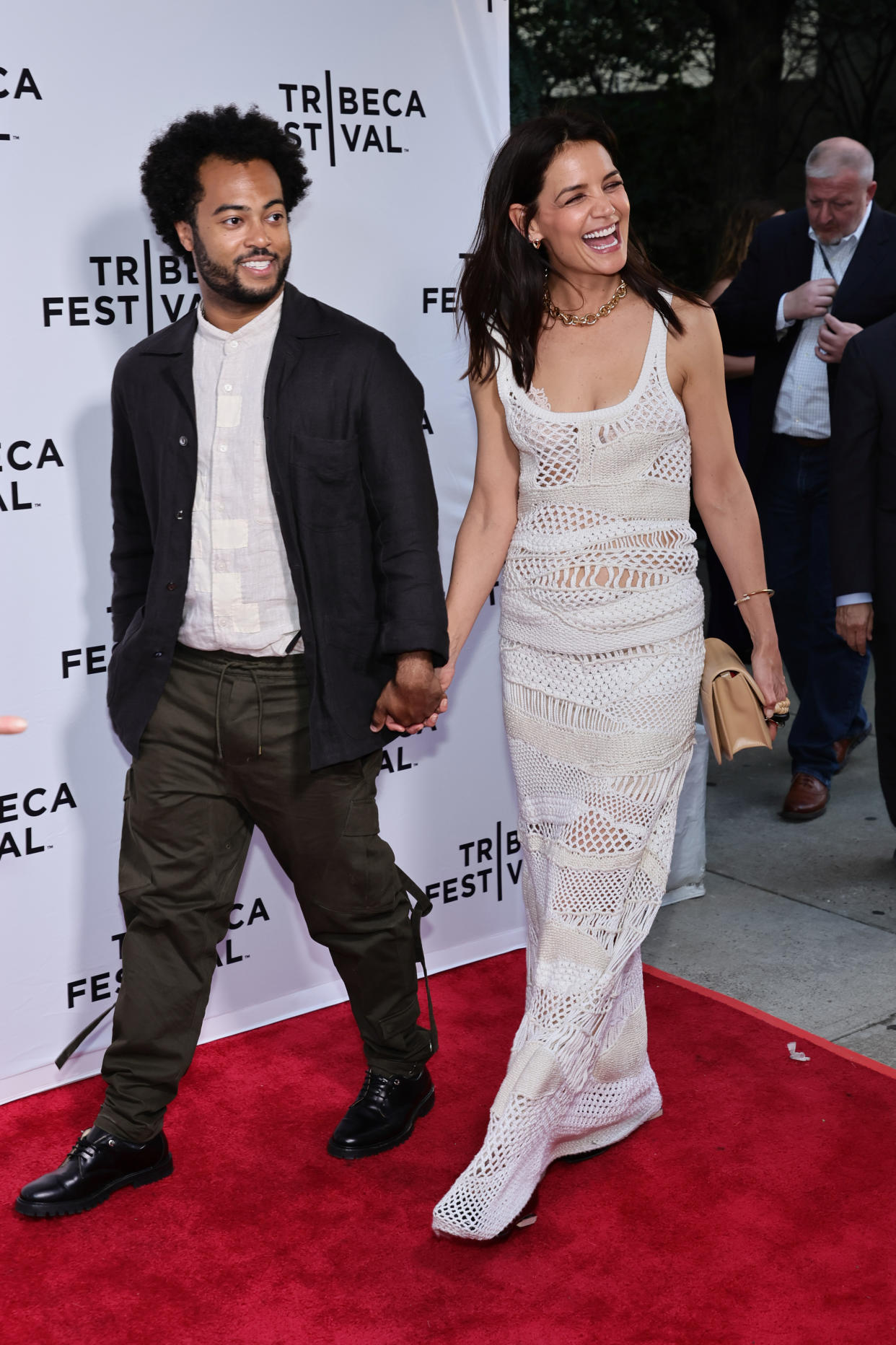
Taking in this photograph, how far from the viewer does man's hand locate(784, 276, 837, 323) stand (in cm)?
538

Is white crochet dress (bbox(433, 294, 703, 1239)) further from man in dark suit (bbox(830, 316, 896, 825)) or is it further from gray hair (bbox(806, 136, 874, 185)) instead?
gray hair (bbox(806, 136, 874, 185))

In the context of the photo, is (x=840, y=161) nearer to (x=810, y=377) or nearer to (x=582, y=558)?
(x=810, y=377)

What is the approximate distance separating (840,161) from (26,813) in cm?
361

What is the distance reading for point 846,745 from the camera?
19.8ft

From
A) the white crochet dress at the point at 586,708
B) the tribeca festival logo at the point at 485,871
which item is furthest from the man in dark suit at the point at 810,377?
the white crochet dress at the point at 586,708

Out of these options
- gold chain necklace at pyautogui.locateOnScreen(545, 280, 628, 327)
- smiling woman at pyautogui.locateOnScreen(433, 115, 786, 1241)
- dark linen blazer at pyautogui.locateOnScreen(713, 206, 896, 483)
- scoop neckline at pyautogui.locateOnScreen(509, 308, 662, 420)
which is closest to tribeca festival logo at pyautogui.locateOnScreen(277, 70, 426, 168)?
smiling woman at pyautogui.locateOnScreen(433, 115, 786, 1241)

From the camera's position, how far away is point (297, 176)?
305 centimetres

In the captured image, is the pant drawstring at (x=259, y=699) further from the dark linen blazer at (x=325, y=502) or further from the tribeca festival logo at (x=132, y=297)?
the tribeca festival logo at (x=132, y=297)

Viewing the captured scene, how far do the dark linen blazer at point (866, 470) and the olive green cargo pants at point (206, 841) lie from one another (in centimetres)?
198

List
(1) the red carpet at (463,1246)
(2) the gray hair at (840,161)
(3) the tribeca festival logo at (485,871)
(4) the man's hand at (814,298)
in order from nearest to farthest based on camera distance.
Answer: (1) the red carpet at (463,1246) < (3) the tribeca festival logo at (485,871) < (2) the gray hair at (840,161) < (4) the man's hand at (814,298)

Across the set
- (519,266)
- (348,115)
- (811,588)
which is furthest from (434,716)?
(811,588)

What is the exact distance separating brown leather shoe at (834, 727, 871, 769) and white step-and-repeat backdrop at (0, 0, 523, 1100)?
2294 mm

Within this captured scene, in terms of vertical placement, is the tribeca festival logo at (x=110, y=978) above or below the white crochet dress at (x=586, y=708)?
below

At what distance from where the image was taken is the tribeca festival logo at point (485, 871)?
4219 mm
